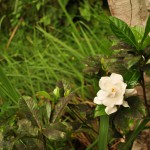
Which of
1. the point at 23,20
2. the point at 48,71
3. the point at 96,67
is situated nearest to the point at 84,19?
the point at 23,20

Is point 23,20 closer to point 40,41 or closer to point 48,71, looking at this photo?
point 40,41

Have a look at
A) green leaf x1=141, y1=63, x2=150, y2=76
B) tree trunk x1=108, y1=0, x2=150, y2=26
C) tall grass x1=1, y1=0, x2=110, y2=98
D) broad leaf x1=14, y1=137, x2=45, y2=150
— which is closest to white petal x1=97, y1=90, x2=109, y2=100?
green leaf x1=141, y1=63, x2=150, y2=76

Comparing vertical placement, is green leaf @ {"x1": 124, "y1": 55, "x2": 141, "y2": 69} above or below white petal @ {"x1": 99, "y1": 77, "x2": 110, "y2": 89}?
above

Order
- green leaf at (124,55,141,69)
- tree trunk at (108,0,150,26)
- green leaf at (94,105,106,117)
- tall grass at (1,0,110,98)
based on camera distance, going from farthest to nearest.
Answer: tall grass at (1,0,110,98) < tree trunk at (108,0,150,26) < green leaf at (94,105,106,117) < green leaf at (124,55,141,69)

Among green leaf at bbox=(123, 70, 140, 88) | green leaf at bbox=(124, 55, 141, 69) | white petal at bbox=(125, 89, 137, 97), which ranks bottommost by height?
white petal at bbox=(125, 89, 137, 97)

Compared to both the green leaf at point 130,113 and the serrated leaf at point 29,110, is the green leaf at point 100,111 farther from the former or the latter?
the serrated leaf at point 29,110

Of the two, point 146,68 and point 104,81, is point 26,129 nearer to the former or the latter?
point 104,81

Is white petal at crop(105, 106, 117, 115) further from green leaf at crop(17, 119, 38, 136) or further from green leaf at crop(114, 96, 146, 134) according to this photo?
green leaf at crop(17, 119, 38, 136)
